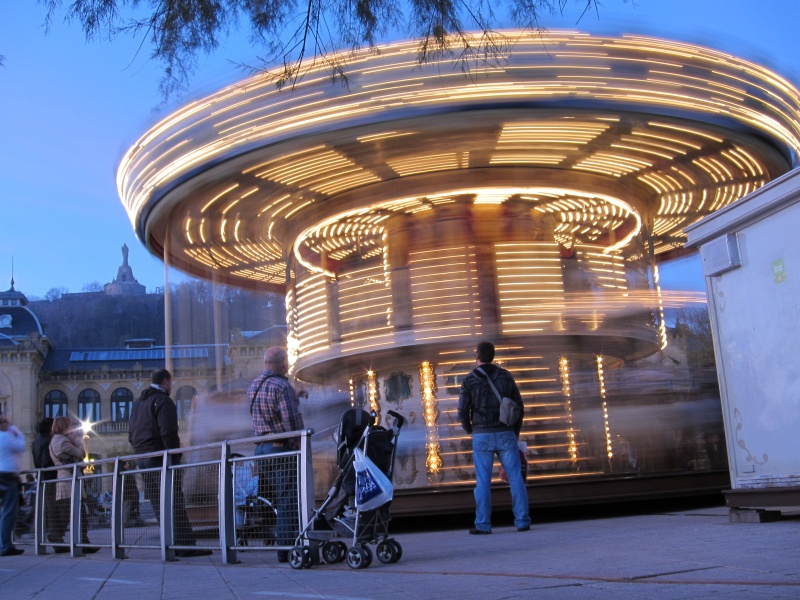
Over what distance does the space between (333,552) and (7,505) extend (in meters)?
5.67

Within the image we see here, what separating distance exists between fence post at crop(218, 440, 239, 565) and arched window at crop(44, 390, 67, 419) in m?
82.7

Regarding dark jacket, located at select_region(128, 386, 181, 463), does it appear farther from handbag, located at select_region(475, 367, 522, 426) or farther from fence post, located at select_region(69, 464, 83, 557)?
handbag, located at select_region(475, 367, 522, 426)

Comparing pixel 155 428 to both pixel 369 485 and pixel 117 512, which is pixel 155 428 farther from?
pixel 369 485

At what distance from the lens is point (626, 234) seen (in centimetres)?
1302

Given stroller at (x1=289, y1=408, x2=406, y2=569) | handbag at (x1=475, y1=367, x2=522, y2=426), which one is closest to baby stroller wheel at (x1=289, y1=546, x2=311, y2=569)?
stroller at (x1=289, y1=408, x2=406, y2=569)

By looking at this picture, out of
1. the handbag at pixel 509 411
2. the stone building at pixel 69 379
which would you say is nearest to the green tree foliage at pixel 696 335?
the handbag at pixel 509 411

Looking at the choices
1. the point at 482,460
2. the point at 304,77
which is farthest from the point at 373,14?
the point at 482,460

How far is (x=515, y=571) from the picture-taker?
17.9ft

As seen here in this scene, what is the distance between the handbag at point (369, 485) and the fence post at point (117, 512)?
3606 mm

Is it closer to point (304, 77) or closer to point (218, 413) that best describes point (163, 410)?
point (304, 77)

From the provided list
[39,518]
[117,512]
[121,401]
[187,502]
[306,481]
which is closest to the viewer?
[306,481]

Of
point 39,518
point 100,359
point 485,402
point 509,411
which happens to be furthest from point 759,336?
Answer: point 100,359

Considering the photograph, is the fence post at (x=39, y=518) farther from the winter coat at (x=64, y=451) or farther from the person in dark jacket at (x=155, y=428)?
the person in dark jacket at (x=155, y=428)

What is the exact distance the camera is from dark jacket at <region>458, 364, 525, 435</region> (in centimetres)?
852
